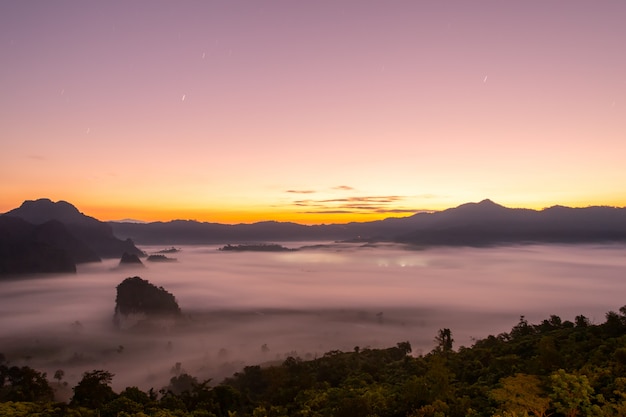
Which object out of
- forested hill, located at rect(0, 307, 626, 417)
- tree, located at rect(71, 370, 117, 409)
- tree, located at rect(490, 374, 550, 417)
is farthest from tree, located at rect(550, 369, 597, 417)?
tree, located at rect(71, 370, 117, 409)

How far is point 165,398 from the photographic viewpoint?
41.8 metres

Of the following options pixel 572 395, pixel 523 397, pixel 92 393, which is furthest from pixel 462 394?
pixel 92 393

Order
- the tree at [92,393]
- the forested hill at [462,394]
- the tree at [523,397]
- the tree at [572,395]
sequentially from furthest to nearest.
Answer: the tree at [92,393]
the forested hill at [462,394]
the tree at [523,397]
the tree at [572,395]

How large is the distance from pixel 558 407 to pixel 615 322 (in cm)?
3640

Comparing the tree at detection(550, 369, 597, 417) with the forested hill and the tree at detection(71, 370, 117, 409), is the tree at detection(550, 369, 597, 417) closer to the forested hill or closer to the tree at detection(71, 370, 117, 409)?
the forested hill

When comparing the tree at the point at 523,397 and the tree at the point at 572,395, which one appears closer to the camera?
the tree at the point at 572,395

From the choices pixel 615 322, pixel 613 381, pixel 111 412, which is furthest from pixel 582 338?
pixel 111 412

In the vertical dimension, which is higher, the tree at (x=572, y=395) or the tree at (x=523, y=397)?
the tree at (x=572, y=395)

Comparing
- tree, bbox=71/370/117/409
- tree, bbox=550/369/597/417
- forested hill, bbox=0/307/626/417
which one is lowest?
tree, bbox=71/370/117/409

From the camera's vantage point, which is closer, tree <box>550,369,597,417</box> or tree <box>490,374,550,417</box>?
tree <box>550,369,597,417</box>

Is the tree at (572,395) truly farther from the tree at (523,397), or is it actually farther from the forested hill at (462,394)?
the tree at (523,397)

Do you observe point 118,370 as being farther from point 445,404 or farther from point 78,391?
point 445,404

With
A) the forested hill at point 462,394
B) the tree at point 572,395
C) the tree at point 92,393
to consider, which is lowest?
the tree at point 92,393

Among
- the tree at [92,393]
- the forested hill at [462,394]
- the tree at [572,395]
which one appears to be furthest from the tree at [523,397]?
the tree at [92,393]
